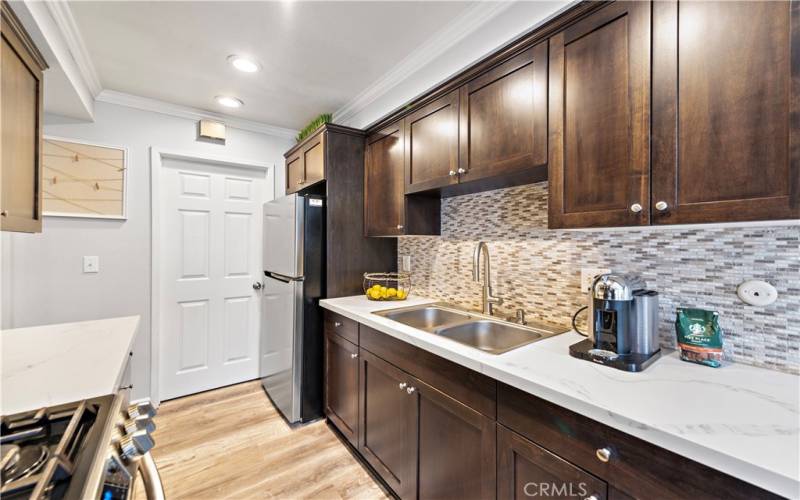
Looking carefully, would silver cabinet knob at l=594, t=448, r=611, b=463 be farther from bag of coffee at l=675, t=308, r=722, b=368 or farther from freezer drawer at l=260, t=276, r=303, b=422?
freezer drawer at l=260, t=276, r=303, b=422

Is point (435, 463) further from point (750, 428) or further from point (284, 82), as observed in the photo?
point (284, 82)

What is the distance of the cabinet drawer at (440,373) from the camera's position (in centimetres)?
113

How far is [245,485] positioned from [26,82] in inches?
83.1

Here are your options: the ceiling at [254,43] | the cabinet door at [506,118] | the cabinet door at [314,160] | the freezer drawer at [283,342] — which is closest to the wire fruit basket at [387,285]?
the freezer drawer at [283,342]

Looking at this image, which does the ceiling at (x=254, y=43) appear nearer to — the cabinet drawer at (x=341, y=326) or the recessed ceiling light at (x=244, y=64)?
the recessed ceiling light at (x=244, y=64)

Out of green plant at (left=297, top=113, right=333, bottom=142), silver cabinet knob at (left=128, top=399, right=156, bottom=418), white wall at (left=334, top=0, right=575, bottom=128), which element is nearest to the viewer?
silver cabinet knob at (left=128, top=399, right=156, bottom=418)

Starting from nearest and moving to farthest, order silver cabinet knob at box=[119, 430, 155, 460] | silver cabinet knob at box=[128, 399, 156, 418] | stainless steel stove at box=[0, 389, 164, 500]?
stainless steel stove at box=[0, 389, 164, 500]
silver cabinet knob at box=[119, 430, 155, 460]
silver cabinet knob at box=[128, 399, 156, 418]

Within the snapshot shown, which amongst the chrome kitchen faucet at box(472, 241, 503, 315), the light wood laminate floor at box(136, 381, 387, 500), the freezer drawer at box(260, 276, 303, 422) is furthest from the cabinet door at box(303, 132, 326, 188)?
the light wood laminate floor at box(136, 381, 387, 500)

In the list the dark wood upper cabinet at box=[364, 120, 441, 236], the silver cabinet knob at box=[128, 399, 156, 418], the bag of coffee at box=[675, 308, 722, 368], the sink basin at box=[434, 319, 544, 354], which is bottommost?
the sink basin at box=[434, 319, 544, 354]

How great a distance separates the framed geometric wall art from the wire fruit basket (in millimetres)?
1931

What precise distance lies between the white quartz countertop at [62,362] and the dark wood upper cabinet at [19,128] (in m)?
0.49

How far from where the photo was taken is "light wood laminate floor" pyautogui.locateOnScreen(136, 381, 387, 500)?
5.62 ft

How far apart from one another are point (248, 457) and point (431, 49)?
8.72 ft

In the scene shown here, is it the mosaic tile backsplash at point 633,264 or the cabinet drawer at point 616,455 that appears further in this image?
the mosaic tile backsplash at point 633,264
